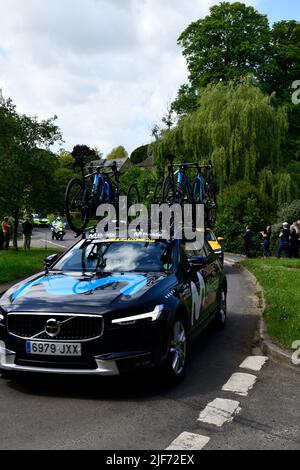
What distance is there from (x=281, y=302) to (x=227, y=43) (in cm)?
3519

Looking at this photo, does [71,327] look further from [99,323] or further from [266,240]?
[266,240]

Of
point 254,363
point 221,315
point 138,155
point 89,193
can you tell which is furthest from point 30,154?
point 138,155

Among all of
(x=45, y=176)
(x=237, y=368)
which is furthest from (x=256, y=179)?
(x=237, y=368)

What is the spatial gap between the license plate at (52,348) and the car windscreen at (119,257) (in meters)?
1.51

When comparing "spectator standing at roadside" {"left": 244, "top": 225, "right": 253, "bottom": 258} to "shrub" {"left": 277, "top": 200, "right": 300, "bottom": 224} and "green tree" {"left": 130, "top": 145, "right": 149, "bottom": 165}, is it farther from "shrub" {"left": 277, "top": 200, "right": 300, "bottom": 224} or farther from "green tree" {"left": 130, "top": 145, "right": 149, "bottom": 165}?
"green tree" {"left": 130, "top": 145, "right": 149, "bottom": 165}

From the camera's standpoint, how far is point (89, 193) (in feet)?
34.4

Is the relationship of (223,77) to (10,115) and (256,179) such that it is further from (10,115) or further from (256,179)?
(10,115)

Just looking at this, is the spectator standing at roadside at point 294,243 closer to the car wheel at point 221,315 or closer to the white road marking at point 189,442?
the car wheel at point 221,315

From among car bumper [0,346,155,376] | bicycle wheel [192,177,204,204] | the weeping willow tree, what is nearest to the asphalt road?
car bumper [0,346,155,376]

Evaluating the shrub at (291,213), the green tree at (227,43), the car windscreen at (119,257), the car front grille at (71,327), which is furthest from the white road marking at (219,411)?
the green tree at (227,43)

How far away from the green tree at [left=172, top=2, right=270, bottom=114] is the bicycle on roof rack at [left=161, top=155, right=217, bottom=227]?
2799 centimetres

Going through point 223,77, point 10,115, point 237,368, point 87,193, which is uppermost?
point 223,77
